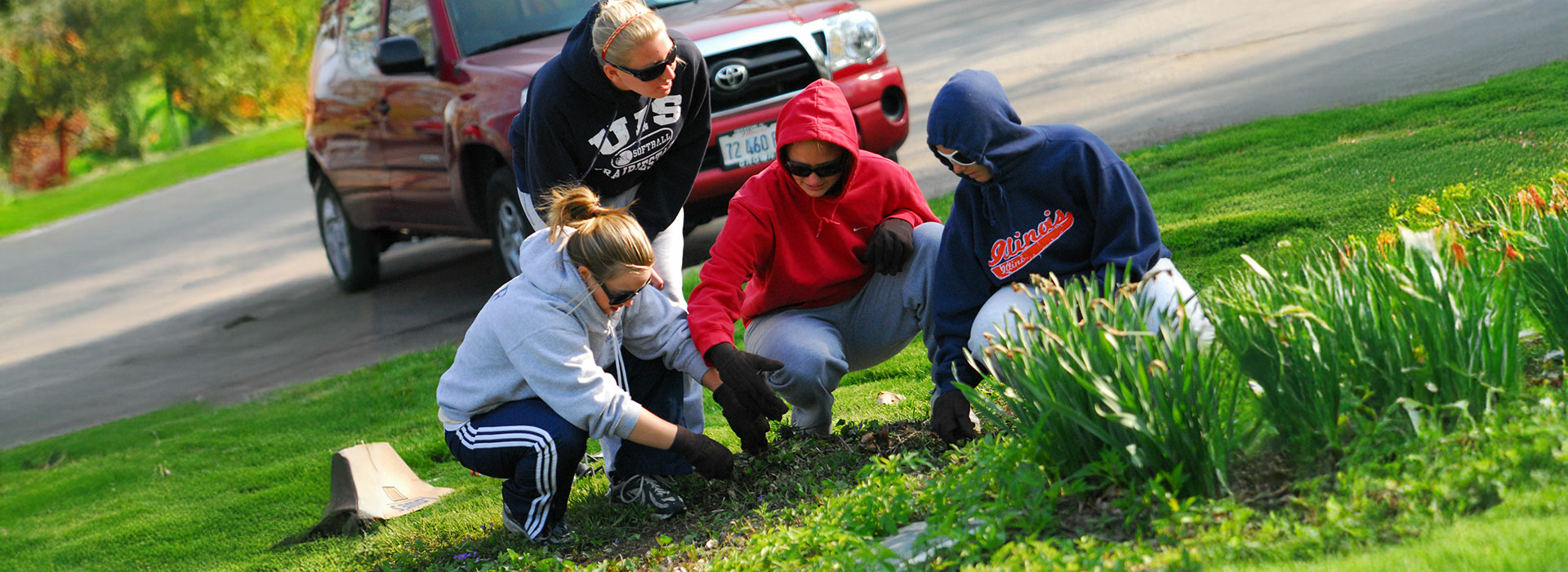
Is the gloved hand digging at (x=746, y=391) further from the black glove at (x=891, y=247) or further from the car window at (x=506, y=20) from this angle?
the car window at (x=506, y=20)

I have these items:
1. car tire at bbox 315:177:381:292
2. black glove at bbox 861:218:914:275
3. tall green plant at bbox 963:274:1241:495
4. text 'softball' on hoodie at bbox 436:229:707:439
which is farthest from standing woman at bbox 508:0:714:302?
car tire at bbox 315:177:381:292

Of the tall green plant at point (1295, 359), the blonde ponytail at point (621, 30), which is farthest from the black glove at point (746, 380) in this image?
the tall green plant at point (1295, 359)

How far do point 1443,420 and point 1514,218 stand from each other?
0.72m

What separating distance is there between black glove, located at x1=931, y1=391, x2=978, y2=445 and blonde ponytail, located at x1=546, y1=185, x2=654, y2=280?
0.91m

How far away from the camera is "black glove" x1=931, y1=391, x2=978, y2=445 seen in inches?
137

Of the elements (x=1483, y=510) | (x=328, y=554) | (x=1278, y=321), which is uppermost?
(x=1278, y=321)

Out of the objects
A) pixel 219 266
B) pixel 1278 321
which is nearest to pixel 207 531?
pixel 1278 321

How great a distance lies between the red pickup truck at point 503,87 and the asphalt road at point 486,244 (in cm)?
92

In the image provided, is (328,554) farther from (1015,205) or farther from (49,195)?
(49,195)

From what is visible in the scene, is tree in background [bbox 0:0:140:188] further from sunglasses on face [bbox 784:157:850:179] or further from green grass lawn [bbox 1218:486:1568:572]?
green grass lawn [bbox 1218:486:1568:572]

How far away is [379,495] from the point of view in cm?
441

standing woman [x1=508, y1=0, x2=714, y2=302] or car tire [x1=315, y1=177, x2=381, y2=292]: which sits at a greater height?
standing woman [x1=508, y1=0, x2=714, y2=302]

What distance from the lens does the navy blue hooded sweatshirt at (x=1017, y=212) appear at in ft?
11.2

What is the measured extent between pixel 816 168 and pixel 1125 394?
4.94 ft
